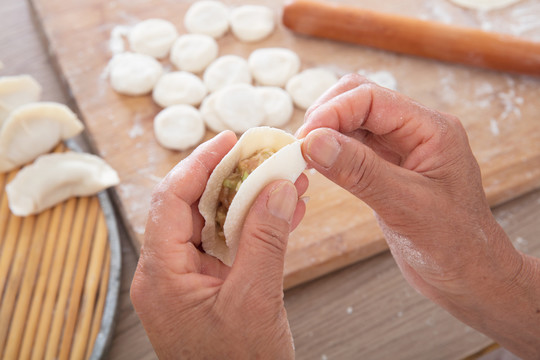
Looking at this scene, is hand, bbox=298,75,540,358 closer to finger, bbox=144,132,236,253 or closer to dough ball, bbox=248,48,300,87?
finger, bbox=144,132,236,253

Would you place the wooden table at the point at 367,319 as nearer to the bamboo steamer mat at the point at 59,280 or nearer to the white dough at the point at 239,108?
the bamboo steamer mat at the point at 59,280

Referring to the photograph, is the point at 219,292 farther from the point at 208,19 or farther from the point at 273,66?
the point at 208,19

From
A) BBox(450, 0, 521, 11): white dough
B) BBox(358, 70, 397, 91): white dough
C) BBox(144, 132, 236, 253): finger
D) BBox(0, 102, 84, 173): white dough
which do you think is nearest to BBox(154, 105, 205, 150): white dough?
BBox(0, 102, 84, 173): white dough

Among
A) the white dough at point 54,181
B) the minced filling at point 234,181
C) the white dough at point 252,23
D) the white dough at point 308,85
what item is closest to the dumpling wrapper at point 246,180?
the minced filling at point 234,181

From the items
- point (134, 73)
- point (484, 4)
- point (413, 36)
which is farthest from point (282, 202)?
point (484, 4)

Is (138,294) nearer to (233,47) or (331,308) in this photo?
(331,308)

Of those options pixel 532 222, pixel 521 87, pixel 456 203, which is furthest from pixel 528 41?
pixel 456 203
